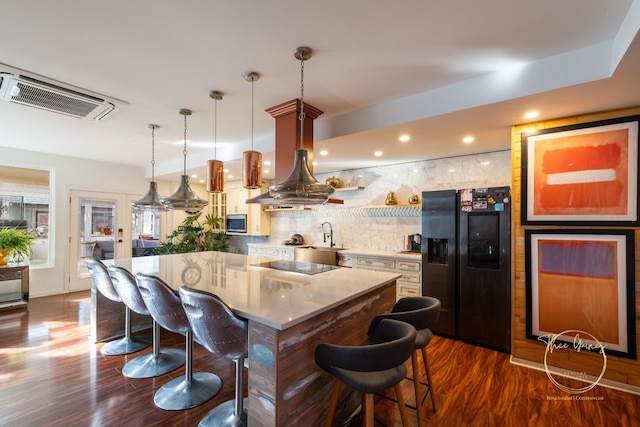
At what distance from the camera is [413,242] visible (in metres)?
4.30

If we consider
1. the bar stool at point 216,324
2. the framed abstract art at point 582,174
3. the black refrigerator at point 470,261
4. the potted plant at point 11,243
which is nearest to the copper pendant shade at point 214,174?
the bar stool at point 216,324

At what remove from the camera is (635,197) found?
89.3 inches

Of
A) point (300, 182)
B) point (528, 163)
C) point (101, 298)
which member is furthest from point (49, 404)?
point (528, 163)

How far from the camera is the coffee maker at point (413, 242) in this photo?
13.9ft

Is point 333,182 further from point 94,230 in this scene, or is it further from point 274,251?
point 94,230

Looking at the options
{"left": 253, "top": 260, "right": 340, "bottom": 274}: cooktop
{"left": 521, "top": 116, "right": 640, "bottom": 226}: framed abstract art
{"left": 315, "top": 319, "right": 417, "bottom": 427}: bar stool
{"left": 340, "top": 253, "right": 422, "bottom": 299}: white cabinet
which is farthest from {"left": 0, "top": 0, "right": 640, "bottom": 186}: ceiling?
{"left": 315, "top": 319, "right": 417, "bottom": 427}: bar stool

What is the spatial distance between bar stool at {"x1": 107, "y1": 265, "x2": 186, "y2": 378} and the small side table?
321 centimetres

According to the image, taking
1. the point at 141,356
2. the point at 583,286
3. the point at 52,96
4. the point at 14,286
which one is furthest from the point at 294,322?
the point at 14,286

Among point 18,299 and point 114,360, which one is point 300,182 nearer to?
point 114,360

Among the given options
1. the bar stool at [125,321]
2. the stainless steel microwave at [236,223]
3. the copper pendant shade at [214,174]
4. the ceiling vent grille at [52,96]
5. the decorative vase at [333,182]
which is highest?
the ceiling vent grille at [52,96]

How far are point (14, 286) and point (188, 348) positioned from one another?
15.4 feet

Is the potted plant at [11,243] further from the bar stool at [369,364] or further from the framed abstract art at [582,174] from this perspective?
the framed abstract art at [582,174]

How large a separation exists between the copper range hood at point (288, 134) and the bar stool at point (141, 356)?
1249mm

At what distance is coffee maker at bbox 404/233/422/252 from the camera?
4.25 metres
